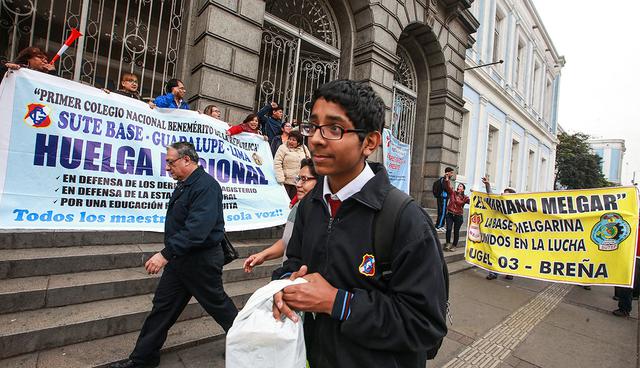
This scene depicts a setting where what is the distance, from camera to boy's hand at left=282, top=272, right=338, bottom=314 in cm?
108

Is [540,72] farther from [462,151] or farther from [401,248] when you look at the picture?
[401,248]

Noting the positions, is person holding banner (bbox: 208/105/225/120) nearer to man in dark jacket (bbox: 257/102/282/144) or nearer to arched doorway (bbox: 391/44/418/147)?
man in dark jacket (bbox: 257/102/282/144)

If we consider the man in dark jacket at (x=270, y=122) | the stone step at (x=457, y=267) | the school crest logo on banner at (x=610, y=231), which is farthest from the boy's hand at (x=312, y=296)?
the stone step at (x=457, y=267)

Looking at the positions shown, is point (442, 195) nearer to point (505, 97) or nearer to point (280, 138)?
point (280, 138)

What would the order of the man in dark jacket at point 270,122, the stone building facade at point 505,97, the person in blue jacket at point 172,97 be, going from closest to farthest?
the person in blue jacket at point 172,97 → the man in dark jacket at point 270,122 → the stone building facade at point 505,97

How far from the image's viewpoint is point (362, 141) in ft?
4.12

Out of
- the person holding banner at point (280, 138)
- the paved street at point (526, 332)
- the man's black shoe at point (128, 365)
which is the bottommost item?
the paved street at point (526, 332)

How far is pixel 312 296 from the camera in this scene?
109 centimetres

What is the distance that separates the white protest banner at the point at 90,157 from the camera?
320 centimetres

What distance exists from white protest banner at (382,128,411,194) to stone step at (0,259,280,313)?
643 centimetres

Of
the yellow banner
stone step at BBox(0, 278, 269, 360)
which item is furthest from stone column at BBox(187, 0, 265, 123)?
the yellow banner

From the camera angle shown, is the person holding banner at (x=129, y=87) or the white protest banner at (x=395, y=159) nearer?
the person holding banner at (x=129, y=87)

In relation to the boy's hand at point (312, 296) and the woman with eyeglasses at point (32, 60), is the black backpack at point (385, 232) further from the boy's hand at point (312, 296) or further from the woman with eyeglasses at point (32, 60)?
the woman with eyeglasses at point (32, 60)

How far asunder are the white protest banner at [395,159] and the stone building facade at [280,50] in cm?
108
